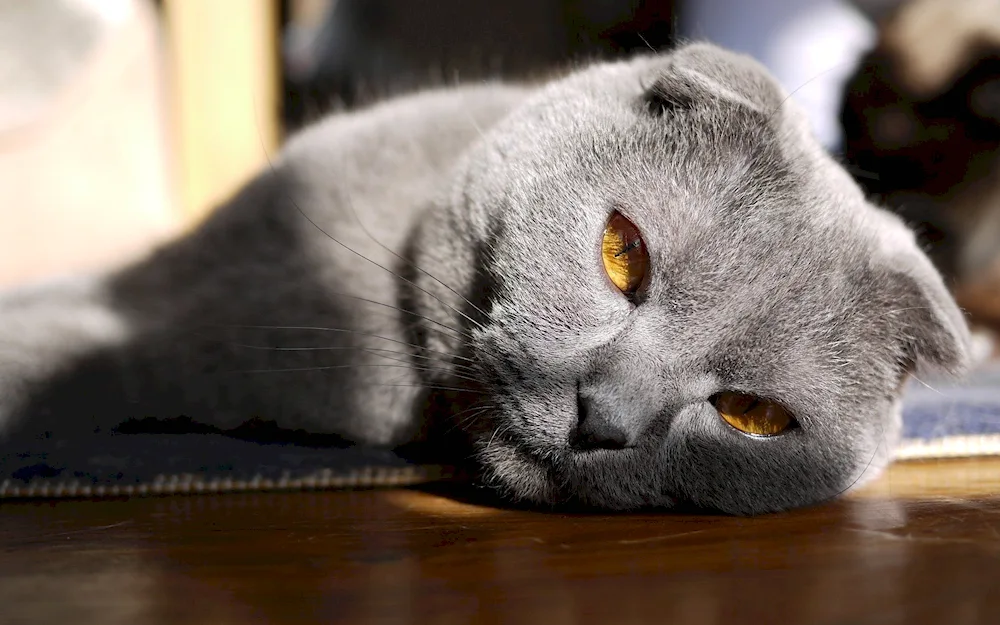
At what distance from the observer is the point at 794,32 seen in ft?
6.70

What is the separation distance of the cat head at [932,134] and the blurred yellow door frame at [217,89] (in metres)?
1.46

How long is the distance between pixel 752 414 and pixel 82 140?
1959 mm

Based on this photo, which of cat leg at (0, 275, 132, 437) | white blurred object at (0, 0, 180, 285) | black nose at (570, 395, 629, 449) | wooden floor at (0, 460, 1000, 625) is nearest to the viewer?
wooden floor at (0, 460, 1000, 625)

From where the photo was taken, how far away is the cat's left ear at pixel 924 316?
0.92 metres

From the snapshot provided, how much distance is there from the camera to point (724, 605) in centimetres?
55

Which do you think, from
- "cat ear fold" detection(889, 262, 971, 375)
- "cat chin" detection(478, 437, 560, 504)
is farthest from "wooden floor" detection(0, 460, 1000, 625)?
"cat ear fold" detection(889, 262, 971, 375)

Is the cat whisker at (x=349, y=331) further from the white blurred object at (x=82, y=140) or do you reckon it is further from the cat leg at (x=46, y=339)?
the white blurred object at (x=82, y=140)

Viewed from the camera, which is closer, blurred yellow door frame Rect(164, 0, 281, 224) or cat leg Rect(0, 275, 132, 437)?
cat leg Rect(0, 275, 132, 437)

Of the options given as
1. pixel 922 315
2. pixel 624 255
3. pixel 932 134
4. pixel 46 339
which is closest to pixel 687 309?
pixel 624 255

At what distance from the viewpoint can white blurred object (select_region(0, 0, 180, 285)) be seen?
208 centimetres

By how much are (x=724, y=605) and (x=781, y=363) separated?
1.18 ft

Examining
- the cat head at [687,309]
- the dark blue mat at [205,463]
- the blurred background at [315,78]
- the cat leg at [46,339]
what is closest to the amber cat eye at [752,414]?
the cat head at [687,309]

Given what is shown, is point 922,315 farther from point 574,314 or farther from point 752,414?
point 574,314

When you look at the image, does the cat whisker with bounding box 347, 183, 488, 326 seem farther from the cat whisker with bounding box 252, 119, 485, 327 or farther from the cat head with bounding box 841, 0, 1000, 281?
the cat head with bounding box 841, 0, 1000, 281
